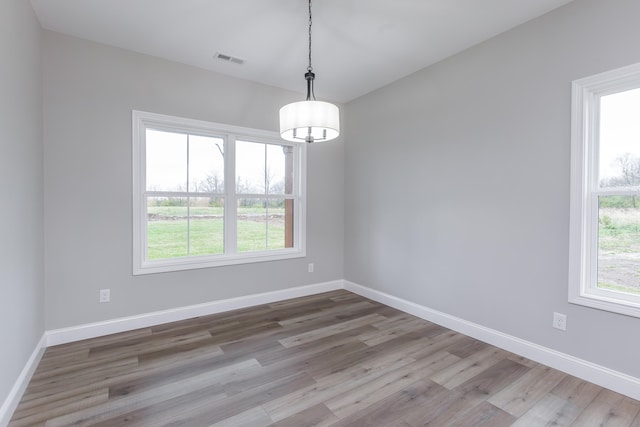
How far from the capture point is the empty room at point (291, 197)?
6.47ft

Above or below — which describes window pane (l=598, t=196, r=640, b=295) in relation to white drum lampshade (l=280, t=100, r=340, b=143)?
below

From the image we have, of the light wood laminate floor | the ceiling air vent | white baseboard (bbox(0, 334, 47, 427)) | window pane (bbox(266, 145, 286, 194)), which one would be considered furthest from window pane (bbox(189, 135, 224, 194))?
white baseboard (bbox(0, 334, 47, 427))

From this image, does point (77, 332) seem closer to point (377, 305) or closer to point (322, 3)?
point (377, 305)

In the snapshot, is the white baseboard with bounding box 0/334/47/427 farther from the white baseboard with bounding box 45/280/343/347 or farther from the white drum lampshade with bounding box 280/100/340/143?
the white drum lampshade with bounding box 280/100/340/143

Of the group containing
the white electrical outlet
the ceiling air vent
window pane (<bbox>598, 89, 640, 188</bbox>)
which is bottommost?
the white electrical outlet

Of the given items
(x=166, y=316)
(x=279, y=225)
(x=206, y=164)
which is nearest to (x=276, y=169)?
(x=279, y=225)

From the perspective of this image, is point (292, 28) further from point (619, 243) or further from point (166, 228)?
point (619, 243)

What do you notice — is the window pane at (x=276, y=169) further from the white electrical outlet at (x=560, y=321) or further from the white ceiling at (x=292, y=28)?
the white electrical outlet at (x=560, y=321)

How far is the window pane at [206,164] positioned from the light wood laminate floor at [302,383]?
154cm

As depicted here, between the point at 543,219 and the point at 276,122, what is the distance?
3040mm

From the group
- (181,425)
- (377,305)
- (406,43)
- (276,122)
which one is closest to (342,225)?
(377,305)

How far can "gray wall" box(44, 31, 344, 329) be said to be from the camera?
2668 mm

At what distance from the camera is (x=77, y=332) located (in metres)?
2.76

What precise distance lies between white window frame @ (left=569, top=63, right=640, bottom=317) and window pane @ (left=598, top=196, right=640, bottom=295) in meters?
0.04
